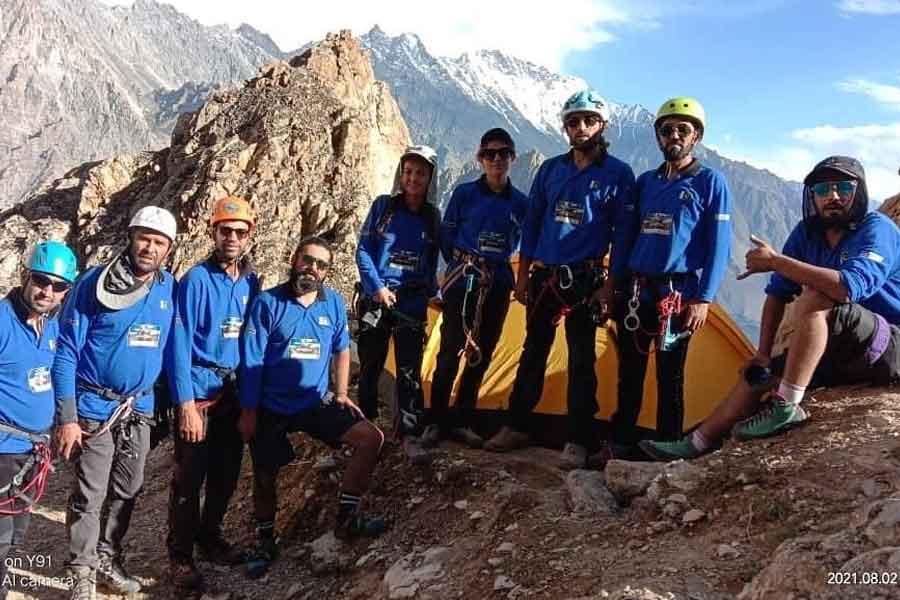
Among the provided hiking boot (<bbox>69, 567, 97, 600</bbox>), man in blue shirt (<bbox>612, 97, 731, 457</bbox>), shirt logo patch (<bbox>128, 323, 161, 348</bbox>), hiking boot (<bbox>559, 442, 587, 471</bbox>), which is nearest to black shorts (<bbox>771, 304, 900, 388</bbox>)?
man in blue shirt (<bbox>612, 97, 731, 457</bbox>)

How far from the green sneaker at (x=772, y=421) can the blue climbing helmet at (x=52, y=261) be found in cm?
539

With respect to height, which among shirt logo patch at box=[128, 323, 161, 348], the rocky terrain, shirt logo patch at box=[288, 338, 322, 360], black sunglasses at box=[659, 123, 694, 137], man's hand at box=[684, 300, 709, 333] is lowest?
shirt logo patch at box=[288, 338, 322, 360]

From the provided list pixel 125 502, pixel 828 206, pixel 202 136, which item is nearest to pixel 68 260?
pixel 125 502

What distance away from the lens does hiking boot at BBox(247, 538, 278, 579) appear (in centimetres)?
570

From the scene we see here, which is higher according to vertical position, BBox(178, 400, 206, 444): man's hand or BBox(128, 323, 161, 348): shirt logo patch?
BBox(128, 323, 161, 348): shirt logo patch

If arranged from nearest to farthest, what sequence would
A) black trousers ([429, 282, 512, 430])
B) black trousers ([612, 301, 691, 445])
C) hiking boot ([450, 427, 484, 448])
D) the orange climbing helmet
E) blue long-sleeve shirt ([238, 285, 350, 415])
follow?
1. the orange climbing helmet
2. blue long-sleeve shirt ([238, 285, 350, 415])
3. black trousers ([612, 301, 691, 445])
4. black trousers ([429, 282, 512, 430])
5. hiking boot ([450, 427, 484, 448])

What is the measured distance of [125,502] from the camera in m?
5.45

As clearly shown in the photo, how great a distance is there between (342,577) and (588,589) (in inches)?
97.0

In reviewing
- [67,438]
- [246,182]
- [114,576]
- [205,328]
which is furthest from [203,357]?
[246,182]

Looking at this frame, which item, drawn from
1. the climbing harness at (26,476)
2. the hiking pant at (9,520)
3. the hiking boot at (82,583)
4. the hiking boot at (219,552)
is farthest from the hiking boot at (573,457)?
the hiking pant at (9,520)

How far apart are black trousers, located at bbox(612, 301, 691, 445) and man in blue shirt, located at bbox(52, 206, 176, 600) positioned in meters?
4.05

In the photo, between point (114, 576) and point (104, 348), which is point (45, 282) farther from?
point (114, 576)

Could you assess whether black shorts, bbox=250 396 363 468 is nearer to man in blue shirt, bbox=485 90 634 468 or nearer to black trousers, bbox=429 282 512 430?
black trousers, bbox=429 282 512 430

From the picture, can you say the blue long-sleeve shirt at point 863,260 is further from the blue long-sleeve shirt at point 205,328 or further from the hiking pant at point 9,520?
the hiking pant at point 9,520
